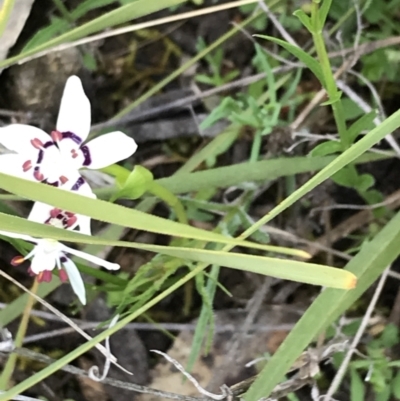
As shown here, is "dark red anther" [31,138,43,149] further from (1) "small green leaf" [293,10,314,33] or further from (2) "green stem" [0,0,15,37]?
(1) "small green leaf" [293,10,314,33]

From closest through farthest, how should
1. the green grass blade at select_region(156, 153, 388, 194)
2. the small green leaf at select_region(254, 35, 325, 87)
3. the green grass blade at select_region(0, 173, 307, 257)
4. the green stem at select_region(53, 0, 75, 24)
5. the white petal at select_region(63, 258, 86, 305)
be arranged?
1. the green grass blade at select_region(0, 173, 307, 257)
2. the small green leaf at select_region(254, 35, 325, 87)
3. the white petal at select_region(63, 258, 86, 305)
4. the green grass blade at select_region(156, 153, 388, 194)
5. the green stem at select_region(53, 0, 75, 24)

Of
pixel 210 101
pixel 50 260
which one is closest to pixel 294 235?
pixel 210 101

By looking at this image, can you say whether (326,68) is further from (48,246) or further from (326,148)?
(48,246)

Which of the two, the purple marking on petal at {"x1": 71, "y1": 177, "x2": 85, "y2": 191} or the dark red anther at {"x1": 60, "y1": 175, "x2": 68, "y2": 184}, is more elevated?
the dark red anther at {"x1": 60, "y1": 175, "x2": 68, "y2": 184}

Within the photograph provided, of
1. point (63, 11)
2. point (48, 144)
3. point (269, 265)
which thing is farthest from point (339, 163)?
point (63, 11)

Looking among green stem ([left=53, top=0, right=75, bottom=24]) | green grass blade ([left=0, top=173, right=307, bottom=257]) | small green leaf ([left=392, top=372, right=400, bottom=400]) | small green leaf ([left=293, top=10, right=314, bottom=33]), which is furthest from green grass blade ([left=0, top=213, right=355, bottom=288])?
green stem ([left=53, top=0, right=75, bottom=24])

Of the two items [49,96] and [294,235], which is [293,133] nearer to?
[294,235]
